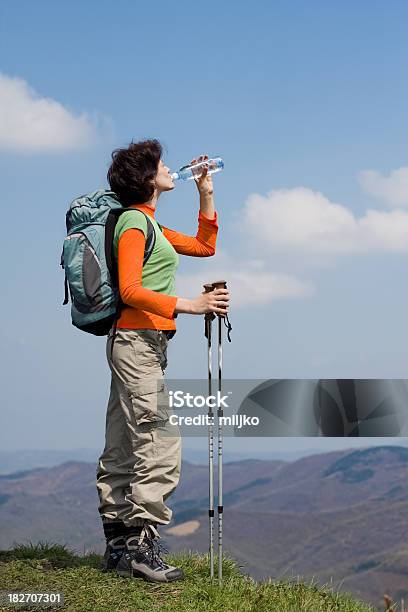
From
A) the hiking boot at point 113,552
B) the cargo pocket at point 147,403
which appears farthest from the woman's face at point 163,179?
the hiking boot at point 113,552

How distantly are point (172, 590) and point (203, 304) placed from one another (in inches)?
82.6

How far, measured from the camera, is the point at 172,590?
5.77m

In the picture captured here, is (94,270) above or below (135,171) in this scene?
Answer: below

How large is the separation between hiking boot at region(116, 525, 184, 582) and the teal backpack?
5.08ft

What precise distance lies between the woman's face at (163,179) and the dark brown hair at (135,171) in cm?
4

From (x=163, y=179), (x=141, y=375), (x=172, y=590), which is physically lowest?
(x=172, y=590)

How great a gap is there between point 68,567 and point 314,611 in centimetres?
222

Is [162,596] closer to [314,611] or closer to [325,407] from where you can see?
[314,611]

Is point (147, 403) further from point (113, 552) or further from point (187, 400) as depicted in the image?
point (113, 552)

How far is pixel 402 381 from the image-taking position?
8008 millimetres

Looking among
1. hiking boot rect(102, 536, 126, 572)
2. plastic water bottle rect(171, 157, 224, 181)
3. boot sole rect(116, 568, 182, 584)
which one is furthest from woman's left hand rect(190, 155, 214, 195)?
boot sole rect(116, 568, 182, 584)

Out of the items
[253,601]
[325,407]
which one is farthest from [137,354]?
[325,407]

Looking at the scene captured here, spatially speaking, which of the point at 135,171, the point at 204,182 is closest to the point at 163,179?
the point at 135,171

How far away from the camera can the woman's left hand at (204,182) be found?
6.36 metres
